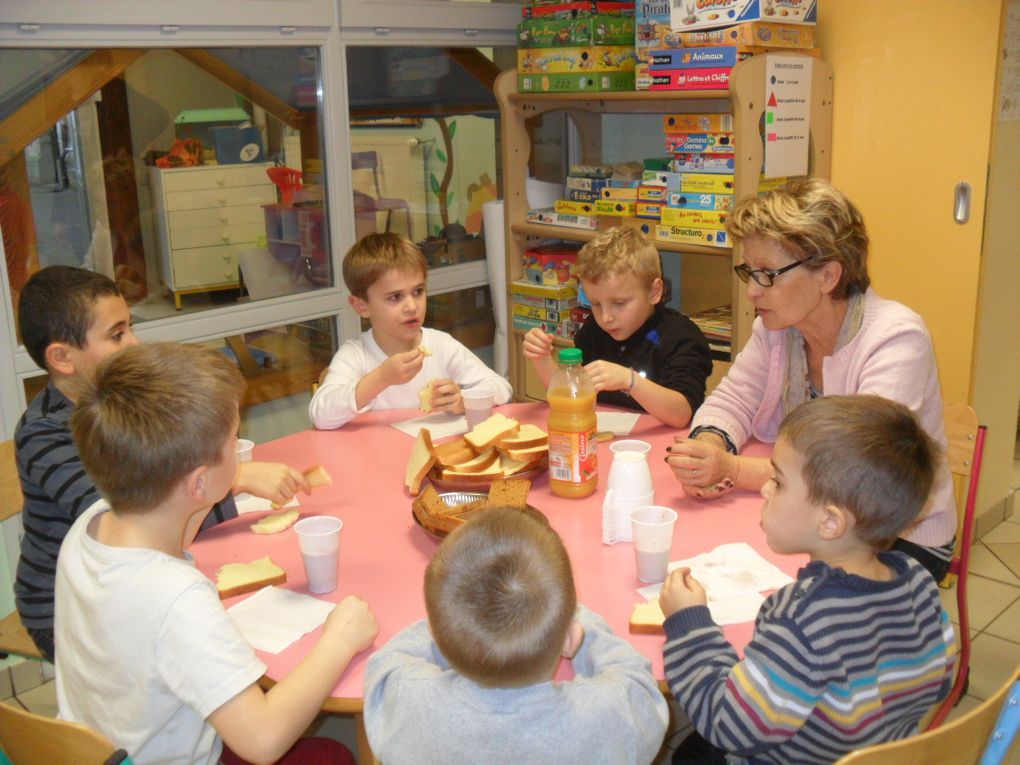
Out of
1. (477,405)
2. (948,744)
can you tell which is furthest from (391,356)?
(948,744)

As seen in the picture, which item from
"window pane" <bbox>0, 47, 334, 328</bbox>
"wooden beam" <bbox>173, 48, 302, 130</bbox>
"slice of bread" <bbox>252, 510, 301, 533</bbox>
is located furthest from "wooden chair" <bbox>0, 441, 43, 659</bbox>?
"wooden beam" <bbox>173, 48, 302, 130</bbox>

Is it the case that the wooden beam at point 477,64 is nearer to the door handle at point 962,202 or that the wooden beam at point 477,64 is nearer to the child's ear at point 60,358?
the door handle at point 962,202

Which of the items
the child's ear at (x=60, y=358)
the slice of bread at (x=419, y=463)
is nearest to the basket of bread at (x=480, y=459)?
the slice of bread at (x=419, y=463)

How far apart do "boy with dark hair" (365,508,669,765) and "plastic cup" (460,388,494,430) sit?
1.26 m

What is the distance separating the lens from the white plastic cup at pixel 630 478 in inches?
76.4

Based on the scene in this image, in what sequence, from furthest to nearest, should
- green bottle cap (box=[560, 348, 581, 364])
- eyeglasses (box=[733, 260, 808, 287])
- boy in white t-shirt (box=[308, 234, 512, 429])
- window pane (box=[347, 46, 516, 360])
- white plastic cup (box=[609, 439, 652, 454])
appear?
1. window pane (box=[347, 46, 516, 360])
2. boy in white t-shirt (box=[308, 234, 512, 429])
3. eyeglasses (box=[733, 260, 808, 287])
4. white plastic cup (box=[609, 439, 652, 454])
5. green bottle cap (box=[560, 348, 581, 364])

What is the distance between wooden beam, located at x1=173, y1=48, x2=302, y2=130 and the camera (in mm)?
3539

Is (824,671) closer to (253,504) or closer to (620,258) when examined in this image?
(253,504)

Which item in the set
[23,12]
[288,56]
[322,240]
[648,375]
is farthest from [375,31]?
[648,375]

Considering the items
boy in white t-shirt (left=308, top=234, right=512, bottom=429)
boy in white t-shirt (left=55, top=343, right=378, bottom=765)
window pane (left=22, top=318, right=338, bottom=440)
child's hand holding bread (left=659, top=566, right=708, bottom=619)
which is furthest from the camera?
window pane (left=22, top=318, right=338, bottom=440)

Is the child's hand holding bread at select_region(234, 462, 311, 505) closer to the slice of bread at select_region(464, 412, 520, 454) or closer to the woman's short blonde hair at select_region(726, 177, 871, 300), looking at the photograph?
the slice of bread at select_region(464, 412, 520, 454)

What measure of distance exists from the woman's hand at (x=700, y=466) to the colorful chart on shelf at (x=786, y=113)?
1621 mm

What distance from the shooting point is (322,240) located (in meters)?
4.01

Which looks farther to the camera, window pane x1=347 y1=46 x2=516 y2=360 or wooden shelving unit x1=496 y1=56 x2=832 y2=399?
window pane x1=347 y1=46 x2=516 y2=360
